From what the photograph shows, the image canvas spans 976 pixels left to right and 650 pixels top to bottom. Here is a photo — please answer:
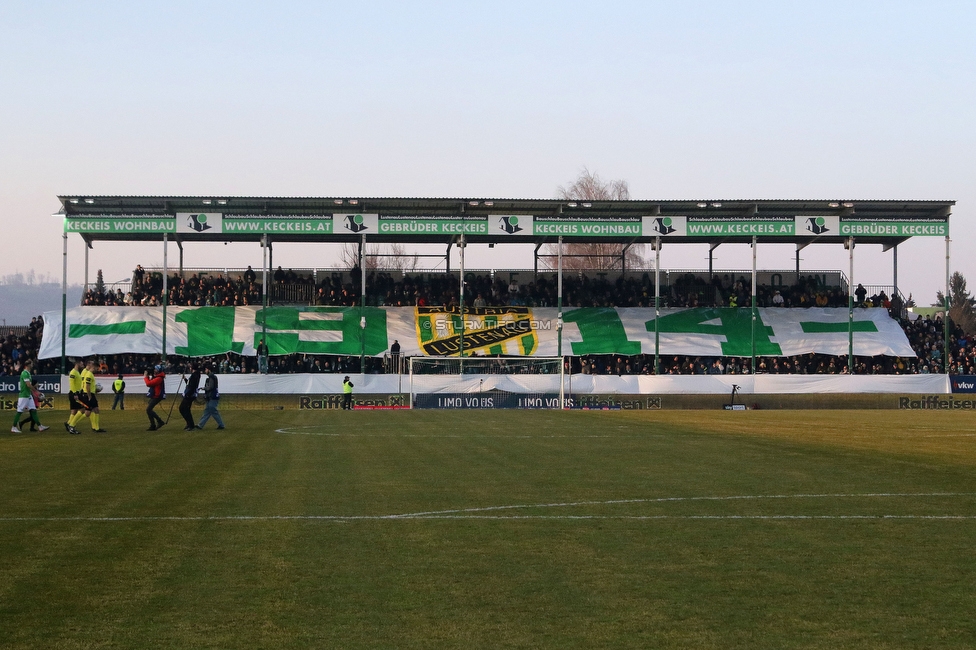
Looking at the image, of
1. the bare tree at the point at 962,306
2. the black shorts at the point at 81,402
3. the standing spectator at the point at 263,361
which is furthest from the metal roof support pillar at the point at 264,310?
the bare tree at the point at 962,306

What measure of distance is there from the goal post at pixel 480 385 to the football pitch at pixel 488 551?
27454mm

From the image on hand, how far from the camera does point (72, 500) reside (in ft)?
42.1

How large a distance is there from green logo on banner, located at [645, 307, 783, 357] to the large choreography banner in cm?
6

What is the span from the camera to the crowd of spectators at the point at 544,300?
55.2 m

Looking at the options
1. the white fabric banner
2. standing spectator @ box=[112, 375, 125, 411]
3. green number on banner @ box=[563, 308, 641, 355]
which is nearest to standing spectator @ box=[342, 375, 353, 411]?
the white fabric banner

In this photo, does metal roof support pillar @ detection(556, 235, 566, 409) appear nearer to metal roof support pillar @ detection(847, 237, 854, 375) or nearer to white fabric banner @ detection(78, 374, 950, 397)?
white fabric banner @ detection(78, 374, 950, 397)

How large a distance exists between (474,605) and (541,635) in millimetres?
908

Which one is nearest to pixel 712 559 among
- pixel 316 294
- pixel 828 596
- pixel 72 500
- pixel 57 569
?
pixel 828 596

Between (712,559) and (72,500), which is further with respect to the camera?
(72,500)

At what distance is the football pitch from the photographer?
21.8ft

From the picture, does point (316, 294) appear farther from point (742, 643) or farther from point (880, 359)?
point (742, 643)

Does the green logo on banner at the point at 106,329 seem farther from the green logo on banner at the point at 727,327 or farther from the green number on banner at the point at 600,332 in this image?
the green logo on banner at the point at 727,327

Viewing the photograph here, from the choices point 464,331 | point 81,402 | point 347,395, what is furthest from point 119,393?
point 464,331

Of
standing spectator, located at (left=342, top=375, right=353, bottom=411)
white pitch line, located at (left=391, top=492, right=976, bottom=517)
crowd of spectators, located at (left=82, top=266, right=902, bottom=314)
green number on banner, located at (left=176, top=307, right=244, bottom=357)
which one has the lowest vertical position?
standing spectator, located at (left=342, top=375, right=353, bottom=411)
